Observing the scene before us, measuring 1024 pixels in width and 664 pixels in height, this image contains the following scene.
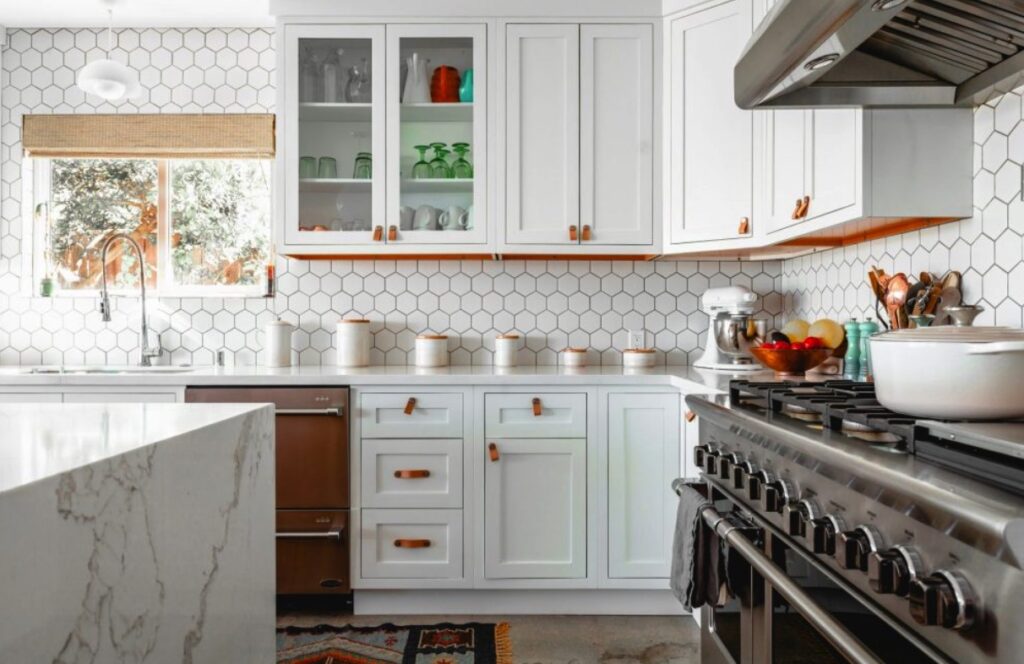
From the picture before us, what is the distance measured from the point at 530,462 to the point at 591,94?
57.1 inches

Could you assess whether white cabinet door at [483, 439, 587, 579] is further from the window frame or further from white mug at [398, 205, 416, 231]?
the window frame

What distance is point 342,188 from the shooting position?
2920mm

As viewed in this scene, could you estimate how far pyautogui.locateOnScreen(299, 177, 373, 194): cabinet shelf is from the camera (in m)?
2.89

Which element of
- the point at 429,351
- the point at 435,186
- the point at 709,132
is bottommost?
the point at 429,351

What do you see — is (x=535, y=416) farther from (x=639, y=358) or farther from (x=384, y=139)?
(x=384, y=139)

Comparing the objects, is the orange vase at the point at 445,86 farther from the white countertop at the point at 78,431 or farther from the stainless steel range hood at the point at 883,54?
the white countertop at the point at 78,431

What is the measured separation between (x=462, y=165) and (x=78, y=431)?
2027 mm

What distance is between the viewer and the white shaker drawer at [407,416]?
2.59 m

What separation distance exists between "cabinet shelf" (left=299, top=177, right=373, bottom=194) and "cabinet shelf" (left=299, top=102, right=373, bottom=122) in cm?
24

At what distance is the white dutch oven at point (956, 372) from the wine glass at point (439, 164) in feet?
6.82

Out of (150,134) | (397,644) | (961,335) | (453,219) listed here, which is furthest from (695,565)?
(150,134)

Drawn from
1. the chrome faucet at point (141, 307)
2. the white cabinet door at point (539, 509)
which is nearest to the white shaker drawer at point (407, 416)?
the white cabinet door at point (539, 509)

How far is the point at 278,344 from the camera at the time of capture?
2.96m

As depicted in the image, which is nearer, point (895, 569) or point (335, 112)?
point (895, 569)
